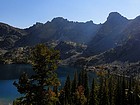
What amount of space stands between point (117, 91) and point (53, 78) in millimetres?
89881

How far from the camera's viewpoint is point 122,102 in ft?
380

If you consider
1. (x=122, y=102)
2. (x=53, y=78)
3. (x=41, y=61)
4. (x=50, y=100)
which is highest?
(x=41, y=61)

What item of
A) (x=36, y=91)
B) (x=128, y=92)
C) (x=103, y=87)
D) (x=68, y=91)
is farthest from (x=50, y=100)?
(x=68, y=91)

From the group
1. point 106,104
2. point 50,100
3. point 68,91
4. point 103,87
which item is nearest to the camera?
point 50,100

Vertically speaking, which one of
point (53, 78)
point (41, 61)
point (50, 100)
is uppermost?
Answer: point (41, 61)

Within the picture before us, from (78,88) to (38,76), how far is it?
114874 mm

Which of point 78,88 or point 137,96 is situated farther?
point 78,88

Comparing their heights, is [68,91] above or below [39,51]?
below

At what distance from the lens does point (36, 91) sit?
1212 inches

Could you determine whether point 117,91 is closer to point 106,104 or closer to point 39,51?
point 106,104

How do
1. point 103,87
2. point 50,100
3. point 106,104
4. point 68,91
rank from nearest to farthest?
1. point 50,100
2. point 106,104
3. point 103,87
4. point 68,91

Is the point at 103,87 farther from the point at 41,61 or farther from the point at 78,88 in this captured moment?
the point at 41,61

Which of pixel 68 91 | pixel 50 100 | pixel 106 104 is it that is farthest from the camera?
pixel 68 91

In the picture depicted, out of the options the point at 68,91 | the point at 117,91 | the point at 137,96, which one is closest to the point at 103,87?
the point at 117,91
